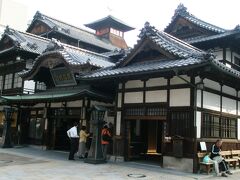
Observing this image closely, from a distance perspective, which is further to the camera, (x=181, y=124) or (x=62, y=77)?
(x=62, y=77)

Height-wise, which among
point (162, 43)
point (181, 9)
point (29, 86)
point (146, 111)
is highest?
point (181, 9)


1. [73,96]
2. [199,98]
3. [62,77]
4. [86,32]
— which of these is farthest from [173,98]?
[86,32]

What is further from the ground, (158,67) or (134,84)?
(158,67)

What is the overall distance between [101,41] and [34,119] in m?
18.7

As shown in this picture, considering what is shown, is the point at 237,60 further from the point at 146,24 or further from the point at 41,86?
the point at 41,86

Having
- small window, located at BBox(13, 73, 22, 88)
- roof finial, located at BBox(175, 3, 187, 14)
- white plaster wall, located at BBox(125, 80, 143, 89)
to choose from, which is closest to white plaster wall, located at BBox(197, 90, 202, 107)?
white plaster wall, located at BBox(125, 80, 143, 89)

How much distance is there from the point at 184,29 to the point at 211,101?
368 inches

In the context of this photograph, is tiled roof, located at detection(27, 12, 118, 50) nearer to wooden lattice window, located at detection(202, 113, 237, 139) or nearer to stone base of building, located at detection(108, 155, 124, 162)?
stone base of building, located at detection(108, 155, 124, 162)

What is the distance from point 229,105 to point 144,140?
5.19 meters

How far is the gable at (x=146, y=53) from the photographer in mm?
15656

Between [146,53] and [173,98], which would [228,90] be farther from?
[146,53]

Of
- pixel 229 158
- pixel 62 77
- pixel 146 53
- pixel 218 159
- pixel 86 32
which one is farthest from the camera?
pixel 86 32

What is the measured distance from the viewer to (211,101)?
607 inches

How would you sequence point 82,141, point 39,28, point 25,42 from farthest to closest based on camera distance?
point 39,28 < point 25,42 < point 82,141
